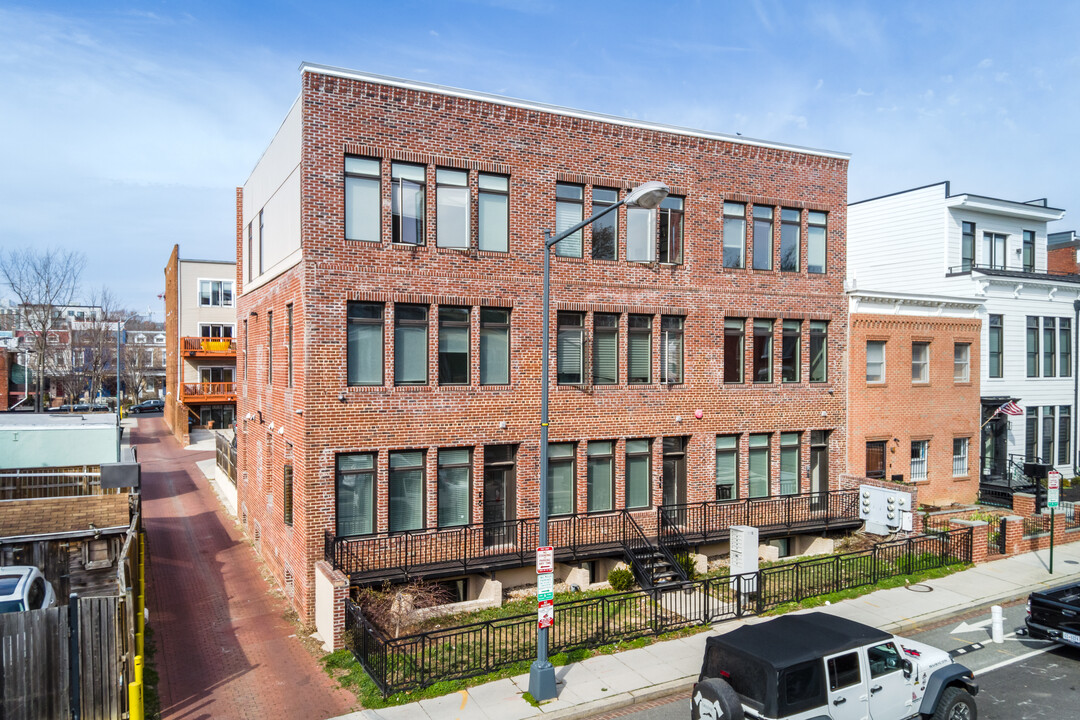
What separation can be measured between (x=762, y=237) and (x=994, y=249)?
13762 millimetres

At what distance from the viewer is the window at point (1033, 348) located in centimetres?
2752

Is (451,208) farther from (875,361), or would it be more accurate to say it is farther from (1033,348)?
(1033,348)

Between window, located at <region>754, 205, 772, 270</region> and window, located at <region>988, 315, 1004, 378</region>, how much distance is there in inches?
454

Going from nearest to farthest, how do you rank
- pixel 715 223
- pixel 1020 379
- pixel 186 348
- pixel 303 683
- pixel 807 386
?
pixel 303 683, pixel 715 223, pixel 807 386, pixel 1020 379, pixel 186 348

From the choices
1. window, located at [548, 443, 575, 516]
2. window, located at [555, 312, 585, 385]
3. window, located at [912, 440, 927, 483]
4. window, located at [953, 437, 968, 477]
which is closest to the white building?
window, located at [953, 437, 968, 477]

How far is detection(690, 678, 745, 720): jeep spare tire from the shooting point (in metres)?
8.50

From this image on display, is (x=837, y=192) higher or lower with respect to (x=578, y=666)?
higher

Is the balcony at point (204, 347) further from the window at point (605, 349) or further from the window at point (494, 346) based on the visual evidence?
the window at point (605, 349)

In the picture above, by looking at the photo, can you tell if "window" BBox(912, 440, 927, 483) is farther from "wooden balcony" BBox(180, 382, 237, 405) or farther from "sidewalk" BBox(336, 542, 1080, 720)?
"wooden balcony" BBox(180, 382, 237, 405)

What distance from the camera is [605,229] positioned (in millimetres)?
18500

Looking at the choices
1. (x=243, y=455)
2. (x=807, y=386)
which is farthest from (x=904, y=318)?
(x=243, y=455)

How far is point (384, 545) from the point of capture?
1550 centimetres

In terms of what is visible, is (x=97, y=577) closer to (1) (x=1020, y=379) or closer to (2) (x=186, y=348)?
(1) (x=1020, y=379)

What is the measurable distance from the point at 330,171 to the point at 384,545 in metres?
8.37
